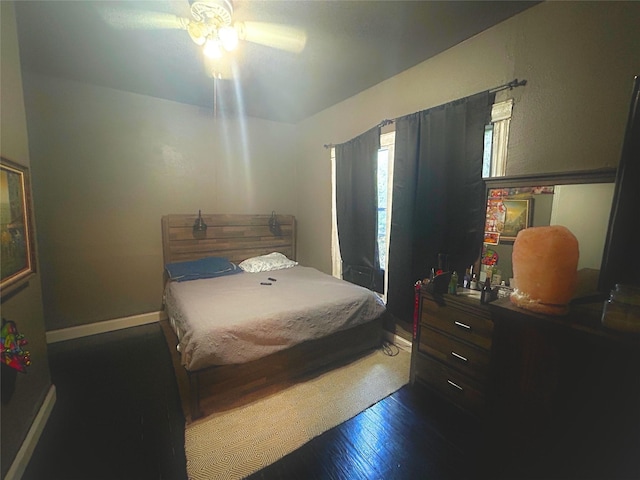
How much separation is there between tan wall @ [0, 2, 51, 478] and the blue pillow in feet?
3.71

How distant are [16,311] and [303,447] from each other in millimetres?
1732

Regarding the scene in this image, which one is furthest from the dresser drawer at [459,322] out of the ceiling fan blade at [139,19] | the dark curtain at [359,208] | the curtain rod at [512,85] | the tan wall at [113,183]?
the tan wall at [113,183]

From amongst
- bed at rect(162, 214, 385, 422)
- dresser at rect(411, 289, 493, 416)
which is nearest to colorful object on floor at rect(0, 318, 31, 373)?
bed at rect(162, 214, 385, 422)

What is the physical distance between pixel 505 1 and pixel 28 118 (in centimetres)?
388

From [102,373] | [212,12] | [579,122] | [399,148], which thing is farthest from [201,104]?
[579,122]

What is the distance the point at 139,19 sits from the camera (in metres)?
1.68

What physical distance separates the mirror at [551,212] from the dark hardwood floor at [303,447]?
0.94m

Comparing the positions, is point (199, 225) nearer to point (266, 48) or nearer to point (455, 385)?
point (266, 48)

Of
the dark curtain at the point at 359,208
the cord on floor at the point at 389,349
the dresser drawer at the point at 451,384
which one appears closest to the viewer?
the dresser drawer at the point at 451,384

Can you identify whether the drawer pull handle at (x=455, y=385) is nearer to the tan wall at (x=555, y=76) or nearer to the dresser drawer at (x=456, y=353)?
the dresser drawer at (x=456, y=353)

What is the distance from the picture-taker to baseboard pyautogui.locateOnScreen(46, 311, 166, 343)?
2.58 m

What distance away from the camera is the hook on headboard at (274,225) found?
12.1ft

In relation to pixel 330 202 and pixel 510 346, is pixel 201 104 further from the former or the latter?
pixel 510 346

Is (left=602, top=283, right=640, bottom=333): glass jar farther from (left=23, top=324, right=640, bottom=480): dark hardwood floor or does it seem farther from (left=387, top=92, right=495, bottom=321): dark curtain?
(left=387, top=92, right=495, bottom=321): dark curtain
